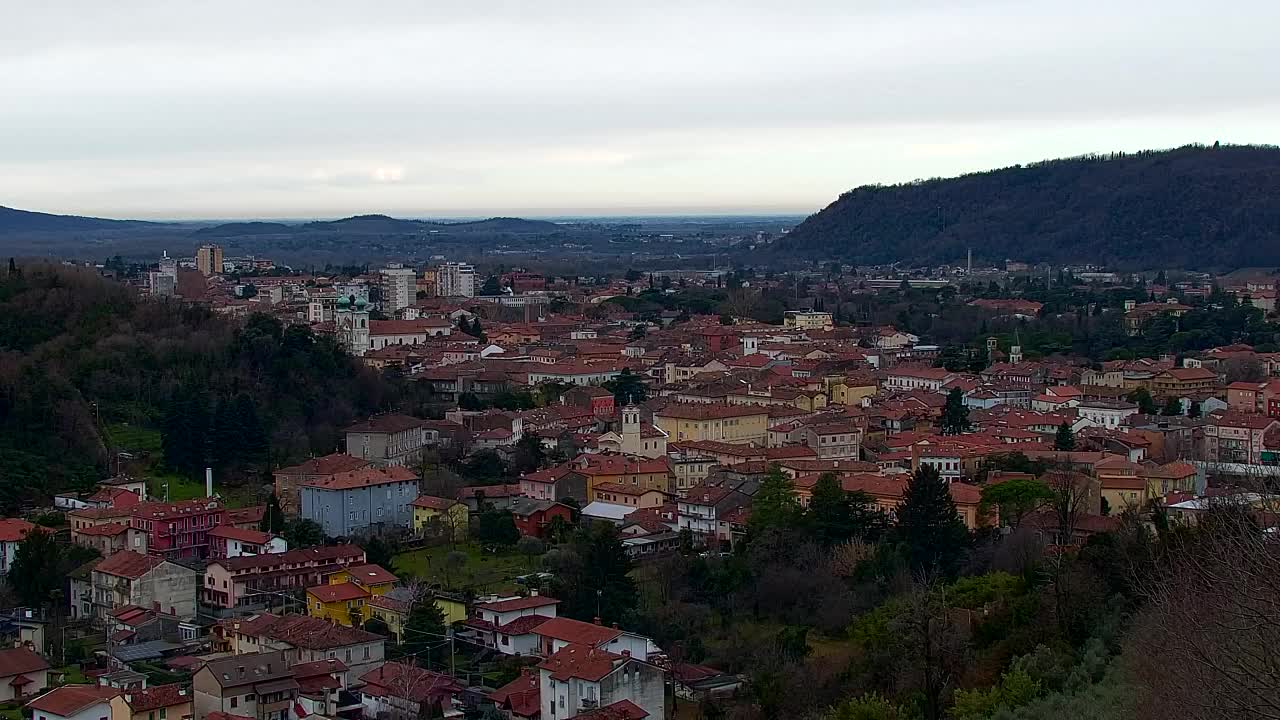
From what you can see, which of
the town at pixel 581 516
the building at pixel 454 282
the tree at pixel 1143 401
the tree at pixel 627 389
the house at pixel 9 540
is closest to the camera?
the town at pixel 581 516

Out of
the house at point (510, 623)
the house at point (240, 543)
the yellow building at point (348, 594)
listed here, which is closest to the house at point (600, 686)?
the house at point (510, 623)

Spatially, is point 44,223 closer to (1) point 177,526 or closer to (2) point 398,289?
(2) point 398,289

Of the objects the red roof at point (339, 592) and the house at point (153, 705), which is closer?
the house at point (153, 705)

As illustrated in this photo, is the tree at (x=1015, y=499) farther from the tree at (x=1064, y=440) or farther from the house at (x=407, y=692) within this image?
the house at (x=407, y=692)

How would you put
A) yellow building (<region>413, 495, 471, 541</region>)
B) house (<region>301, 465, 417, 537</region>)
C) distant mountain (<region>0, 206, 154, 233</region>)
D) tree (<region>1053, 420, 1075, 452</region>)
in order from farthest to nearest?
distant mountain (<region>0, 206, 154, 233</region>), tree (<region>1053, 420, 1075, 452</region>), house (<region>301, 465, 417, 537</region>), yellow building (<region>413, 495, 471, 541</region>)

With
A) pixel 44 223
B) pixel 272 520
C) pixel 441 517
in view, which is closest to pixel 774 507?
pixel 441 517

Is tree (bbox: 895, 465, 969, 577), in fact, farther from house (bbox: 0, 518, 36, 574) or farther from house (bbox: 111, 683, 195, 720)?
house (bbox: 0, 518, 36, 574)

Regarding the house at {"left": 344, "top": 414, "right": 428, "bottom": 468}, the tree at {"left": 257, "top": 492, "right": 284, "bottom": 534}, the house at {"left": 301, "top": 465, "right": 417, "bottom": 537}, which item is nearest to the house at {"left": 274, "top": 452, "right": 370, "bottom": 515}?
the house at {"left": 301, "top": 465, "right": 417, "bottom": 537}
